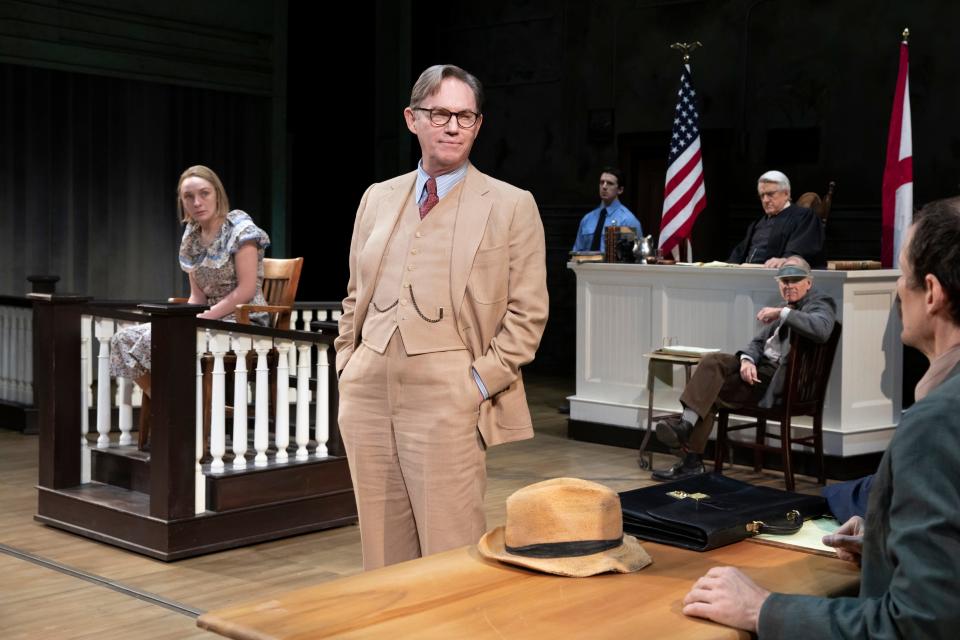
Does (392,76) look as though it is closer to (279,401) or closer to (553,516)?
(279,401)

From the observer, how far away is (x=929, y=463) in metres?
1.42

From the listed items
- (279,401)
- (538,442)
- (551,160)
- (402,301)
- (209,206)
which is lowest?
(538,442)

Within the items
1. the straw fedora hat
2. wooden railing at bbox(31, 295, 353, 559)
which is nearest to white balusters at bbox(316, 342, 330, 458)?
wooden railing at bbox(31, 295, 353, 559)

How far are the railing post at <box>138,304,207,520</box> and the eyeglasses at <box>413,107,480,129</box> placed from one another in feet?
7.55

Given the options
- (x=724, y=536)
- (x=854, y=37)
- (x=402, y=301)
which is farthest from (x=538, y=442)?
(x=724, y=536)

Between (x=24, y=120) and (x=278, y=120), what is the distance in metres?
2.52

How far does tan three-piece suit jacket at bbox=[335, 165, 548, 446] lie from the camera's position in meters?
2.61

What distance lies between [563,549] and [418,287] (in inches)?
35.9

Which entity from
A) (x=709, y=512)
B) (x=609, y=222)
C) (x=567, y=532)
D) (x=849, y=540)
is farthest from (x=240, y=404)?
(x=609, y=222)

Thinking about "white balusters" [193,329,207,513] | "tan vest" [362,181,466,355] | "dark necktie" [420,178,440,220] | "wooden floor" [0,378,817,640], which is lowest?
"wooden floor" [0,378,817,640]

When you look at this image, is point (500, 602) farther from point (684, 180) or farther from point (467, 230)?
point (684, 180)

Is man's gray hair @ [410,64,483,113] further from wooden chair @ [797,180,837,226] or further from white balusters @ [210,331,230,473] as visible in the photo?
wooden chair @ [797,180,837,226]

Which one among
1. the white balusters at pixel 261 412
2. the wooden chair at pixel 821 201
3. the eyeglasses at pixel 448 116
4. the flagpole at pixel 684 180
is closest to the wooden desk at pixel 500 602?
the eyeglasses at pixel 448 116

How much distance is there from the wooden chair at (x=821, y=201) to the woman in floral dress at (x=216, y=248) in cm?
450
